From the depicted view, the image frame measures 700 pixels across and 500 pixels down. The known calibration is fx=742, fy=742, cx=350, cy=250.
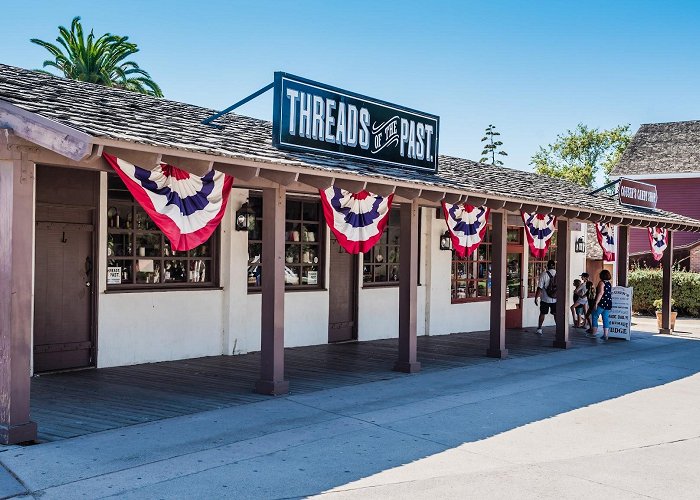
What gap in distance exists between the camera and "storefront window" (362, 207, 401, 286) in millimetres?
14576

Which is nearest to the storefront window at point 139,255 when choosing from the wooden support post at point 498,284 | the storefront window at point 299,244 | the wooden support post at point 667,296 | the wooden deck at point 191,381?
the storefront window at point 299,244

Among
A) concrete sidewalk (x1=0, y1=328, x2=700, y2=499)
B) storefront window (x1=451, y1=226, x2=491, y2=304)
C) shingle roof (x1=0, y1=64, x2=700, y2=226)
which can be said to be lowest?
concrete sidewalk (x1=0, y1=328, x2=700, y2=499)

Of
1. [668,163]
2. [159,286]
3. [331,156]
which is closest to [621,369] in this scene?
[331,156]

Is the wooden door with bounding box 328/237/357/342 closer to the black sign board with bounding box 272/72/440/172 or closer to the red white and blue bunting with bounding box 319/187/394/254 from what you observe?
the black sign board with bounding box 272/72/440/172

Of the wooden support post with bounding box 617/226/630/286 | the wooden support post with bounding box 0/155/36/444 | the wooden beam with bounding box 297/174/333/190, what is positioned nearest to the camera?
the wooden support post with bounding box 0/155/36/444

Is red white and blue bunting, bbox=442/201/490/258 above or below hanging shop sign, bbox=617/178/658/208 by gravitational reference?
below

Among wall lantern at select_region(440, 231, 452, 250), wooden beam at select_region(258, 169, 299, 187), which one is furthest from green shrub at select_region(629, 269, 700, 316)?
wooden beam at select_region(258, 169, 299, 187)

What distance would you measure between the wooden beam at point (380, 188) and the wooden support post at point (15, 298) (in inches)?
169

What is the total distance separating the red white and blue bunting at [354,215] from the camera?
32.8 ft

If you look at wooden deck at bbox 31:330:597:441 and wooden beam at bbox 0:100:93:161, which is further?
wooden deck at bbox 31:330:597:441

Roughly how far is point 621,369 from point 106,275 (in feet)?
27.1

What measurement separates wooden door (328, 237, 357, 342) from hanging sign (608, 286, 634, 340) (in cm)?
628

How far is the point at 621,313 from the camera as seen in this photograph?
54.3 ft

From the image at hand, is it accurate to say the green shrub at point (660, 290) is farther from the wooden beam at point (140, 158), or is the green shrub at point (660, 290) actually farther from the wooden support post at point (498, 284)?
the wooden beam at point (140, 158)
